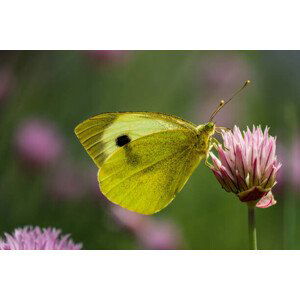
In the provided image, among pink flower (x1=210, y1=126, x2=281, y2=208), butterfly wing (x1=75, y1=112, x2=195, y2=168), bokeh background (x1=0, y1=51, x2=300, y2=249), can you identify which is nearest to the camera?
pink flower (x1=210, y1=126, x2=281, y2=208)

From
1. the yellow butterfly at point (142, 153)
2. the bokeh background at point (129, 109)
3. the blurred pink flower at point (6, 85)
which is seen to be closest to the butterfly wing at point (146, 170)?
the yellow butterfly at point (142, 153)

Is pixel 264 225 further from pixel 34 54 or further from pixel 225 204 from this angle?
pixel 34 54

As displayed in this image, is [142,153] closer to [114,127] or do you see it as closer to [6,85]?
[114,127]

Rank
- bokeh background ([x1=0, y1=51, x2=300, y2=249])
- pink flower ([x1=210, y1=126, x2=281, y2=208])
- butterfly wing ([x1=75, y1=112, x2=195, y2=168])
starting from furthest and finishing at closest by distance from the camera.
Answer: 1. bokeh background ([x1=0, y1=51, x2=300, y2=249])
2. butterfly wing ([x1=75, y1=112, x2=195, y2=168])
3. pink flower ([x1=210, y1=126, x2=281, y2=208])

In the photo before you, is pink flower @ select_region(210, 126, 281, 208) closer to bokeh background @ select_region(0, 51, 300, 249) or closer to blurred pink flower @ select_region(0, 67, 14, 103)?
bokeh background @ select_region(0, 51, 300, 249)

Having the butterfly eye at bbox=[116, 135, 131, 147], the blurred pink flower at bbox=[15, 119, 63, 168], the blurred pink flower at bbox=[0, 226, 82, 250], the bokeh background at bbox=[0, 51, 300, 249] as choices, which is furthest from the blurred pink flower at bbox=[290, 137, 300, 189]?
the blurred pink flower at bbox=[0, 226, 82, 250]

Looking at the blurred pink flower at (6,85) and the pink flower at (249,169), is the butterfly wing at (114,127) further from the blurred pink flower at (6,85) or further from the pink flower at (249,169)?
the blurred pink flower at (6,85)
